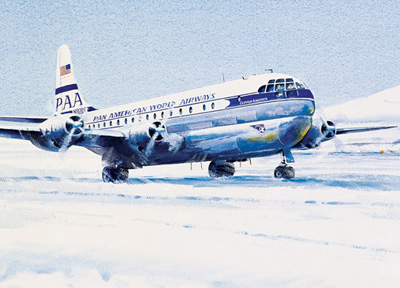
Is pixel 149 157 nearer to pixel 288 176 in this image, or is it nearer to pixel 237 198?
pixel 288 176

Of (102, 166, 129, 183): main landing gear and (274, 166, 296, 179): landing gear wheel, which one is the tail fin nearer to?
(102, 166, 129, 183): main landing gear

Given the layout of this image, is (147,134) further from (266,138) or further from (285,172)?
(285,172)

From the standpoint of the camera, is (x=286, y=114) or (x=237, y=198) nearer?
(x=237, y=198)

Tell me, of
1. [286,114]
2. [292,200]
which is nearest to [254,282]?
[292,200]

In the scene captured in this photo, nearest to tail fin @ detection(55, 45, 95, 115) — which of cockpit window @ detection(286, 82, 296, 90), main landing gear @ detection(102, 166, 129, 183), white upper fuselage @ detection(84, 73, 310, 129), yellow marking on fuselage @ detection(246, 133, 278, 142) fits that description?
white upper fuselage @ detection(84, 73, 310, 129)

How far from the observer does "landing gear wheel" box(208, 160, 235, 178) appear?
75.9 ft

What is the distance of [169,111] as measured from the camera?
21438 millimetres

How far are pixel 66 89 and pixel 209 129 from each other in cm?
1223

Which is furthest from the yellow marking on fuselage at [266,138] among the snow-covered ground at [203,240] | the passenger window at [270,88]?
the snow-covered ground at [203,240]

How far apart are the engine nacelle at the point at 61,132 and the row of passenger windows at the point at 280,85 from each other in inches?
270

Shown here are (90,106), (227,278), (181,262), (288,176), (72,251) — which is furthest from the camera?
(90,106)

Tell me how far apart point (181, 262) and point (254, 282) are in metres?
1.34

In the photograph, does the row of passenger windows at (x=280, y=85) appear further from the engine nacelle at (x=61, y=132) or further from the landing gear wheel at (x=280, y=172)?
the engine nacelle at (x=61, y=132)

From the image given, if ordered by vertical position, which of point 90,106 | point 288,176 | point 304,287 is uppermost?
point 90,106
